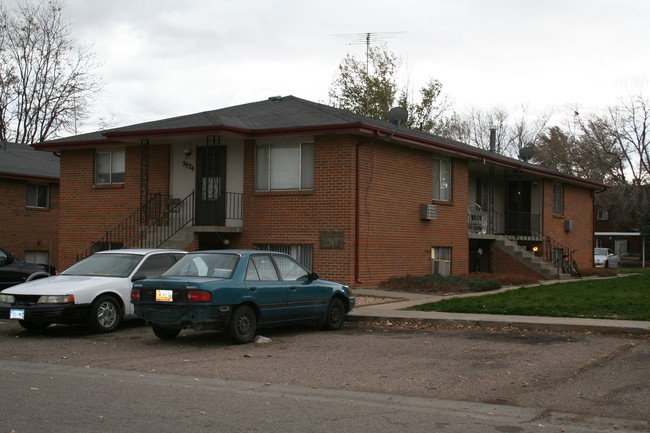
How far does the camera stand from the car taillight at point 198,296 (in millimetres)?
10906

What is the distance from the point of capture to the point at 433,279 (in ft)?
66.4

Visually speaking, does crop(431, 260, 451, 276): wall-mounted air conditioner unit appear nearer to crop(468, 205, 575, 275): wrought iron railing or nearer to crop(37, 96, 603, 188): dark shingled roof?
crop(37, 96, 603, 188): dark shingled roof

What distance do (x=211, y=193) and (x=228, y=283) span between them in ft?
34.7

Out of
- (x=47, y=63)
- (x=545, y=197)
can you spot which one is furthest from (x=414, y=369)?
(x=47, y=63)

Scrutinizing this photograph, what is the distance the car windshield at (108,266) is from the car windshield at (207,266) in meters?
1.85

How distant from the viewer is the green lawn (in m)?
14.2

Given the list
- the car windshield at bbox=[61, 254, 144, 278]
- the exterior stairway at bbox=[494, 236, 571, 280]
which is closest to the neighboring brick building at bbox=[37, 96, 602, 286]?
the exterior stairway at bbox=[494, 236, 571, 280]

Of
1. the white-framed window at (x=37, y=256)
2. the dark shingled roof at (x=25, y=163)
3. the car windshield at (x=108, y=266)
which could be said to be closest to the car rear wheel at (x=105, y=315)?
the car windshield at (x=108, y=266)

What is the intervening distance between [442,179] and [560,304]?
9.09 m

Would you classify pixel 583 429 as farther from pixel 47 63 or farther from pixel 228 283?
pixel 47 63

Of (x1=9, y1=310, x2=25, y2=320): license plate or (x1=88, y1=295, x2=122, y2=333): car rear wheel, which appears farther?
(x1=88, y1=295, x2=122, y2=333): car rear wheel

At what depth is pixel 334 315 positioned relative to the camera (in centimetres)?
1327

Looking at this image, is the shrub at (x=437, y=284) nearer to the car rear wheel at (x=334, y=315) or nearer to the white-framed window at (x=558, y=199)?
the car rear wheel at (x=334, y=315)

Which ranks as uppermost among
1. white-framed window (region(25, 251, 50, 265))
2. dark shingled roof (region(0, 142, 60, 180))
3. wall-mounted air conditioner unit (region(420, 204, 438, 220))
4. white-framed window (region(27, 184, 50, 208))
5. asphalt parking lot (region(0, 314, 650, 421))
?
dark shingled roof (region(0, 142, 60, 180))
